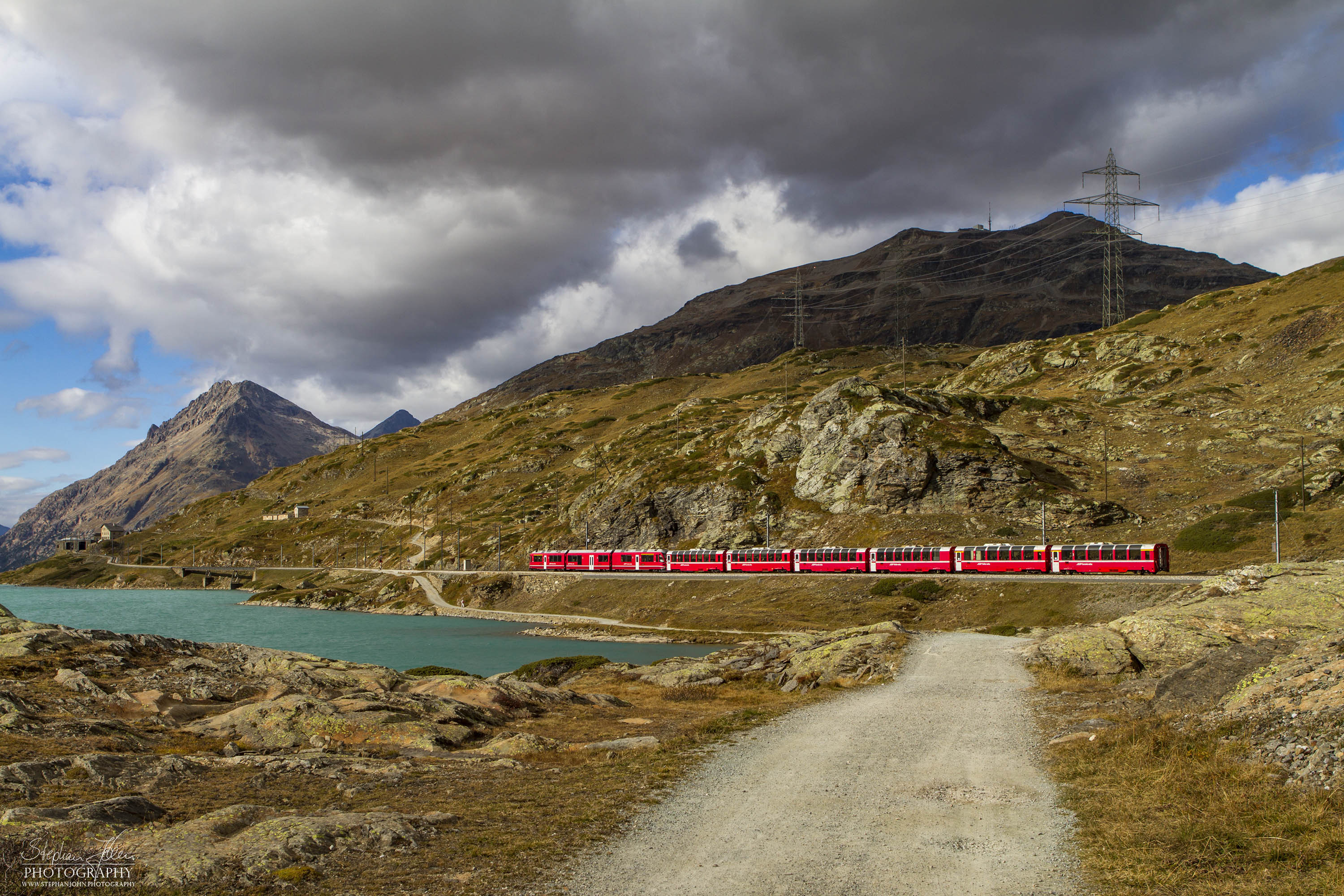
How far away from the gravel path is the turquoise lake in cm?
5168

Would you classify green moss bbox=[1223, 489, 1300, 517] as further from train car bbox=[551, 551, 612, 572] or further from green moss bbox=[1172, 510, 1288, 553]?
train car bbox=[551, 551, 612, 572]

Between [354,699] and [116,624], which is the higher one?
[354,699]

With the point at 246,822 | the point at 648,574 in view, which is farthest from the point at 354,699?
the point at 648,574

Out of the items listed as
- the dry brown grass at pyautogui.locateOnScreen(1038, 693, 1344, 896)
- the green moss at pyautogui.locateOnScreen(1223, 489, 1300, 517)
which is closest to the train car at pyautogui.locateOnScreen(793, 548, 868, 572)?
the green moss at pyautogui.locateOnScreen(1223, 489, 1300, 517)

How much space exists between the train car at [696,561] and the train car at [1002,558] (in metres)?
34.3

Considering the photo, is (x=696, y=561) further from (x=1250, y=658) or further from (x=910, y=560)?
(x=1250, y=658)

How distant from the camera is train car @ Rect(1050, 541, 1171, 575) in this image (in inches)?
3093

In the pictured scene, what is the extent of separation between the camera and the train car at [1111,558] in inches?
3093

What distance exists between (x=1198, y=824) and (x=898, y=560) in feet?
285

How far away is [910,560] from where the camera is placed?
9656 cm

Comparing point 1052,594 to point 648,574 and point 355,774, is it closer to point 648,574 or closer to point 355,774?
point 648,574

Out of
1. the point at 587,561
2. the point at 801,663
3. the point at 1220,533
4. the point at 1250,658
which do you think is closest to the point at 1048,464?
the point at 1220,533

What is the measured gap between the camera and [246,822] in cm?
1402

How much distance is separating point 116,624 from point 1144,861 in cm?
14221
